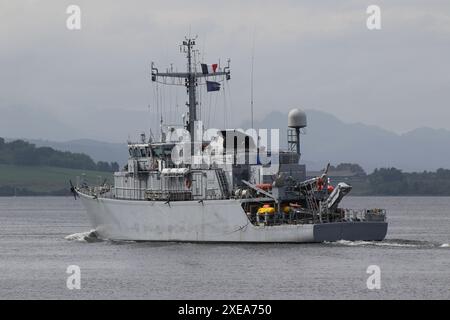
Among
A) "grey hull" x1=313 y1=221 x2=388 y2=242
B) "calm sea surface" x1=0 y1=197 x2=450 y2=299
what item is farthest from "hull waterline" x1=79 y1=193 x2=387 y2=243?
"calm sea surface" x1=0 y1=197 x2=450 y2=299

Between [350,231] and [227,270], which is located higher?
[350,231]

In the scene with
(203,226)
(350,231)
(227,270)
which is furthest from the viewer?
(203,226)

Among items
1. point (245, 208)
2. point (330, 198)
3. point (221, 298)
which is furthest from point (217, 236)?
point (221, 298)

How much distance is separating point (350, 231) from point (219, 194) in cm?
807

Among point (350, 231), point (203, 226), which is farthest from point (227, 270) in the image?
point (203, 226)

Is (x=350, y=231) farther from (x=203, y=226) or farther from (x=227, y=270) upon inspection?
(x=227, y=270)

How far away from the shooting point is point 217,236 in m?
58.4

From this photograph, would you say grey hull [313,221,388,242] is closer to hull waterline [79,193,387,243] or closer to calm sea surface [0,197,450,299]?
hull waterline [79,193,387,243]

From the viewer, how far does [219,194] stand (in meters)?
59.8

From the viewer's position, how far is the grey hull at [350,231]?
54.8m

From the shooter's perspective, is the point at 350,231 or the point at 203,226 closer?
the point at 350,231

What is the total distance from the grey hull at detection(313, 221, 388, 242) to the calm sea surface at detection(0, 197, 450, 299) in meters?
0.48

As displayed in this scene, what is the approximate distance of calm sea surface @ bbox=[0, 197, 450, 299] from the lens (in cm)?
4231

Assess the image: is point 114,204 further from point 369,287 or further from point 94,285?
point 369,287
